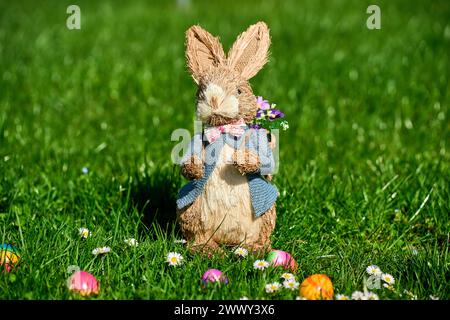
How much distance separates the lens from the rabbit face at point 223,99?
9.32 ft

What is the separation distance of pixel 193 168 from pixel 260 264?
19.2 inches

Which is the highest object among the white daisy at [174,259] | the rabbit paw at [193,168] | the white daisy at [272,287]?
the rabbit paw at [193,168]

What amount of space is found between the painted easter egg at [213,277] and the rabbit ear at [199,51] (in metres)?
0.84

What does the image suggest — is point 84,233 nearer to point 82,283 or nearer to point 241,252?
point 82,283

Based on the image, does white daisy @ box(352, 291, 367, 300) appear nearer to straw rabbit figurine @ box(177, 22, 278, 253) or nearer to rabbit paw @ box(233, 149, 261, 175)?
straw rabbit figurine @ box(177, 22, 278, 253)

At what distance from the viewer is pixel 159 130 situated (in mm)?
4949

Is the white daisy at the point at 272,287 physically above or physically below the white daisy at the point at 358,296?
above

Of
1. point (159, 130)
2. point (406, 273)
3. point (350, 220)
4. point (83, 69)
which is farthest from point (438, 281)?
point (83, 69)

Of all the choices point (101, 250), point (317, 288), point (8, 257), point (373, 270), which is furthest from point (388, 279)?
point (8, 257)

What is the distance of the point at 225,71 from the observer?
2.92 meters

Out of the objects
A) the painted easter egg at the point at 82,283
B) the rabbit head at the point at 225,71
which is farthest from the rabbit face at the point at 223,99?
the painted easter egg at the point at 82,283

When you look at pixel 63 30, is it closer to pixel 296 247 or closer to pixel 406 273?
pixel 296 247

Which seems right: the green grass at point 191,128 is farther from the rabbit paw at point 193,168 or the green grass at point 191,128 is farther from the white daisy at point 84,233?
the rabbit paw at point 193,168

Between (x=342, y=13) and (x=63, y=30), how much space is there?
3197 mm
